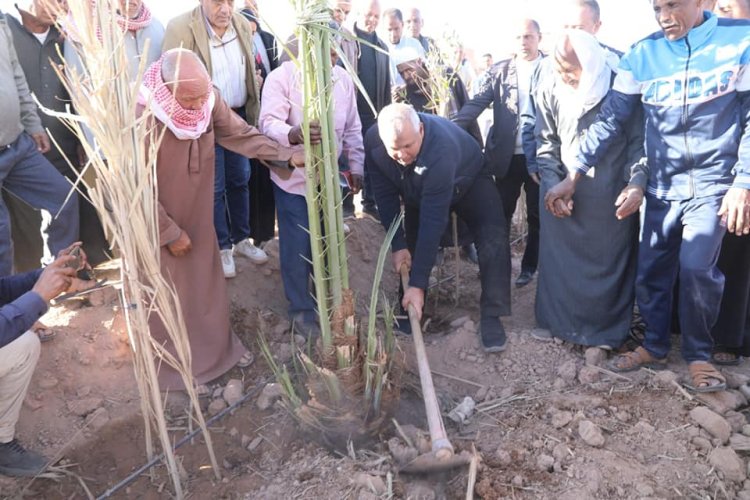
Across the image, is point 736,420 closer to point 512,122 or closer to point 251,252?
point 512,122

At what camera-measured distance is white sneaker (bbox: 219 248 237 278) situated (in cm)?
340

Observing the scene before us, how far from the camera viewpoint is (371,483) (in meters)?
1.98

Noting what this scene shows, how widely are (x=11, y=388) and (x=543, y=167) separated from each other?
2.62 metres

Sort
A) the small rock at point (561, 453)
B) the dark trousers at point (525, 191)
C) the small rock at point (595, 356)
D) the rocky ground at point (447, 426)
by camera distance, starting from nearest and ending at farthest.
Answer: the rocky ground at point (447, 426)
the small rock at point (561, 453)
the small rock at point (595, 356)
the dark trousers at point (525, 191)

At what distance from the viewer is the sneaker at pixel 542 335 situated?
3.16 meters

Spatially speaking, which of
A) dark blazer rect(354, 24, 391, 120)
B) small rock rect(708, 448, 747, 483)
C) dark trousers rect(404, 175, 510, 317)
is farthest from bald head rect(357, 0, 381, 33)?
small rock rect(708, 448, 747, 483)

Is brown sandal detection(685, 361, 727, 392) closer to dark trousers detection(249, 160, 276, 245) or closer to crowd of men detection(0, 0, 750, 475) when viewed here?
crowd of men detection(0, 0, 750, 475)

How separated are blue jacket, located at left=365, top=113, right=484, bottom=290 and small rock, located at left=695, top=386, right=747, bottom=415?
1292mm

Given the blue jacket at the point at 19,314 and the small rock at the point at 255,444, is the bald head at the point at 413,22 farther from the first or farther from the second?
the blue jacket at the point at 19,314

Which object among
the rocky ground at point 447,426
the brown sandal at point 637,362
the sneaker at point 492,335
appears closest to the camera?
the rocky ground at point 447,426

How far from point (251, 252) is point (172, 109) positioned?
1.33 meters

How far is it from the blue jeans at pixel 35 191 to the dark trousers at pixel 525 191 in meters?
2.51

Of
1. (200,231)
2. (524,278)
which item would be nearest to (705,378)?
(524,278)

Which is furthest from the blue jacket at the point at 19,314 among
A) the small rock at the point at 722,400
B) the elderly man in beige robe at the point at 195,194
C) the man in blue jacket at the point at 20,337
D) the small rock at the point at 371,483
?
the small rock at the point at 722,400
